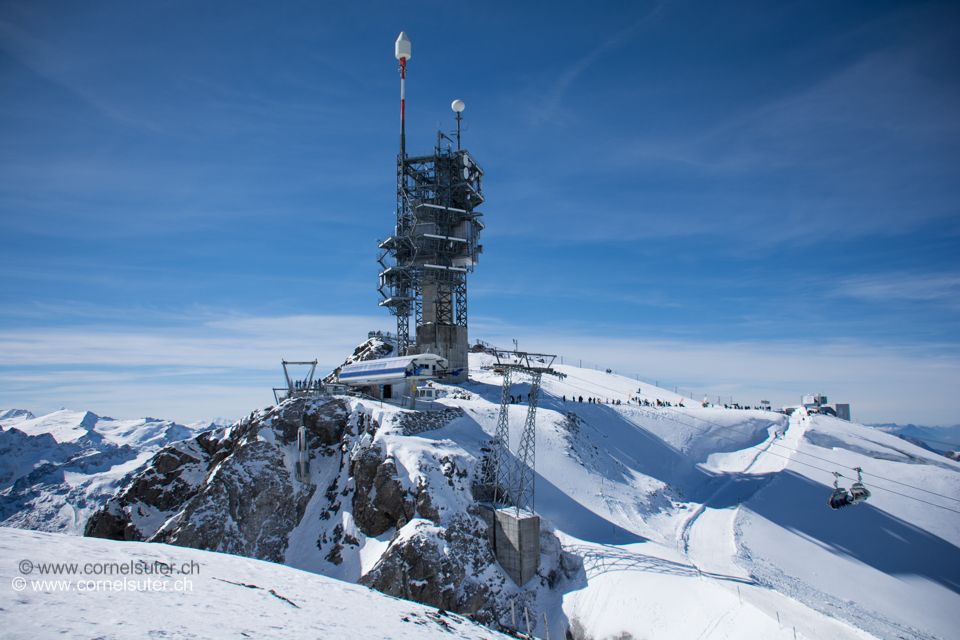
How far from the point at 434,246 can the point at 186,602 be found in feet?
185

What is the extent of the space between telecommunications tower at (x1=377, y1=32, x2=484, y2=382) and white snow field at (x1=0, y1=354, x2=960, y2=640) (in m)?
10.3

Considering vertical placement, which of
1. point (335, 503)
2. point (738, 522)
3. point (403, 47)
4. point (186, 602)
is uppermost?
point (403, 47)

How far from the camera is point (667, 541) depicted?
118 feet

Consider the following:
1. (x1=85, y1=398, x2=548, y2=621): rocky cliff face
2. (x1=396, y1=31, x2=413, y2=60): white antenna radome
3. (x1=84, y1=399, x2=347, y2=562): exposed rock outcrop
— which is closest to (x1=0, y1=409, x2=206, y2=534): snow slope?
(x1=84, y1=399, x2=347, y2=562): exposed rock outcrop

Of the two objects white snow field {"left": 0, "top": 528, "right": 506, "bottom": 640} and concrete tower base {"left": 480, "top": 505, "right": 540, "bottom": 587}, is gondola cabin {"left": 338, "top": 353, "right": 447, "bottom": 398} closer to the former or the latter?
concrete tower base {"left": 480, "top": 505, "right": 540, "bottom": 587}

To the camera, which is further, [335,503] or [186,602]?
[335,503]

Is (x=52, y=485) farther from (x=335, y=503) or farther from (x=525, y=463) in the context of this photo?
(x=525, y=463)

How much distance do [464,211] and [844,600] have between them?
2227 inches

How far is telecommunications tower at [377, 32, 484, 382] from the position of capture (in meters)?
64.9

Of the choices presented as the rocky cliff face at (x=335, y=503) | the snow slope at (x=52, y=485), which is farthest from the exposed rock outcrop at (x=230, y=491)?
the snow slope at (x=52, y=485)

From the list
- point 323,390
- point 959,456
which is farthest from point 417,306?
point 959,456

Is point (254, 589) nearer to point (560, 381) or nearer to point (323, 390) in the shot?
point (323, 390)

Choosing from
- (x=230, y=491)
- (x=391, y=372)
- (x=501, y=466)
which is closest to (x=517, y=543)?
(x=501, y=466)

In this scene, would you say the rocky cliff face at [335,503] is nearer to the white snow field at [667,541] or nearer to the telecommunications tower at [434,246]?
the white snow field at [667,541]
